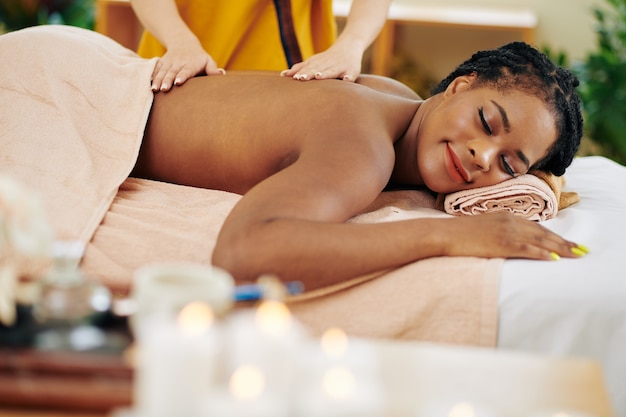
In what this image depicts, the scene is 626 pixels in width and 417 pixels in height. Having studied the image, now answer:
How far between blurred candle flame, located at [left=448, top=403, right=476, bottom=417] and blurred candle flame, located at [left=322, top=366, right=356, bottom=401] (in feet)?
0.36

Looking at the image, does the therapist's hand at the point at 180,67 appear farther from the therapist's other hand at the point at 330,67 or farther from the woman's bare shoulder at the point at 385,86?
the woman's bare shoulder at the point at 385,86

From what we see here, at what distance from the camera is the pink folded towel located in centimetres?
189

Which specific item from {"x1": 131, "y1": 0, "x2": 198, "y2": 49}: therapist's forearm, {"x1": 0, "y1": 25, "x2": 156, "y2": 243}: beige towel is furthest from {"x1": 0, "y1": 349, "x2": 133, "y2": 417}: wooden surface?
{"x1": 131, "y1": 0, "x2": 198, "y2": 49}: therapist's forearm

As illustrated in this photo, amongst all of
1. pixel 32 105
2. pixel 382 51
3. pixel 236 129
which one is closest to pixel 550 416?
pixel 236 129

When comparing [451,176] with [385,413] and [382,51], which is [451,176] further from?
[382,51]

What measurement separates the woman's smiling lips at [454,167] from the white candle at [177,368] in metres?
1.10

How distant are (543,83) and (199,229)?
0.80 m

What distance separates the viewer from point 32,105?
1901 mm

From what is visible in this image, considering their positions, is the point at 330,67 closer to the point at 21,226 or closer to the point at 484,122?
the point at 484,122

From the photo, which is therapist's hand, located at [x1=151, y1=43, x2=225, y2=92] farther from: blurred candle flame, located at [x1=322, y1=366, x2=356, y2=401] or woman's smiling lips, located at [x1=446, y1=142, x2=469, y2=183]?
blurred candle flame, located at [x1=322, y1=366, x2=356, y2=401]

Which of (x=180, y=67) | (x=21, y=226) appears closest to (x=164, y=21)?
(x=180, y=67)

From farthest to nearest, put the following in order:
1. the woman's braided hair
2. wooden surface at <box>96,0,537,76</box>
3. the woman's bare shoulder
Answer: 1. wooden surface at <box>96,0,537,76</box>
2. the woman's bare shoulder
3. the woman's braided hair

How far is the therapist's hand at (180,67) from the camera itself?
6.65 feet

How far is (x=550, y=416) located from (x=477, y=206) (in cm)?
103
